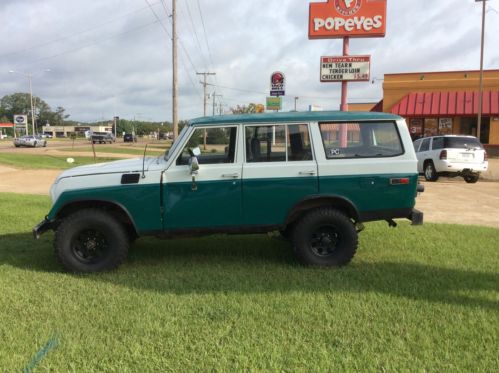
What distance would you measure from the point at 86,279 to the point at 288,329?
7.74 ft

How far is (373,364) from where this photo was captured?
306 cm

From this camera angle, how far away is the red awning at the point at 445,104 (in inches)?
1065

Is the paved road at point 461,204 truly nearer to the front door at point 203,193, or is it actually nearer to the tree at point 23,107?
the front door at point 203,193

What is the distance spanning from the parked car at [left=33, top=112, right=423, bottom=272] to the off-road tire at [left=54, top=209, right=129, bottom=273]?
0.4 inches

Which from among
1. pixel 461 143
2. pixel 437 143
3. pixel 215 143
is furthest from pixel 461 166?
pixel 215 143

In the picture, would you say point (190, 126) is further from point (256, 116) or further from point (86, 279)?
point (86, 279)

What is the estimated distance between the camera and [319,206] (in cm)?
519

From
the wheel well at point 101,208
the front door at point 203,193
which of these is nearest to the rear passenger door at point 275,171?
the front door at point 203,193

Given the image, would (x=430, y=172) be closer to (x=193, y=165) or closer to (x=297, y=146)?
(x=297, y=146)

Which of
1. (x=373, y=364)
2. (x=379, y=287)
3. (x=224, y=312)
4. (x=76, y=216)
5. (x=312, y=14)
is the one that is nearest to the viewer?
(x=373, y=364)

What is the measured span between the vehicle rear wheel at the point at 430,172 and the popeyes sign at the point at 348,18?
4.77m

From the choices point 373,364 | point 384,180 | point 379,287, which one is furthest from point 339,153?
point 373,364

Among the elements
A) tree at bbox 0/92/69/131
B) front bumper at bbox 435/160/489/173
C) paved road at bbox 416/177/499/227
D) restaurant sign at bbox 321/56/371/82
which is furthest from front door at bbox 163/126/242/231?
tree at bbox 0/92/69/131

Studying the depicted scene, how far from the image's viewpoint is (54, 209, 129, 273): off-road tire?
4.92 m
